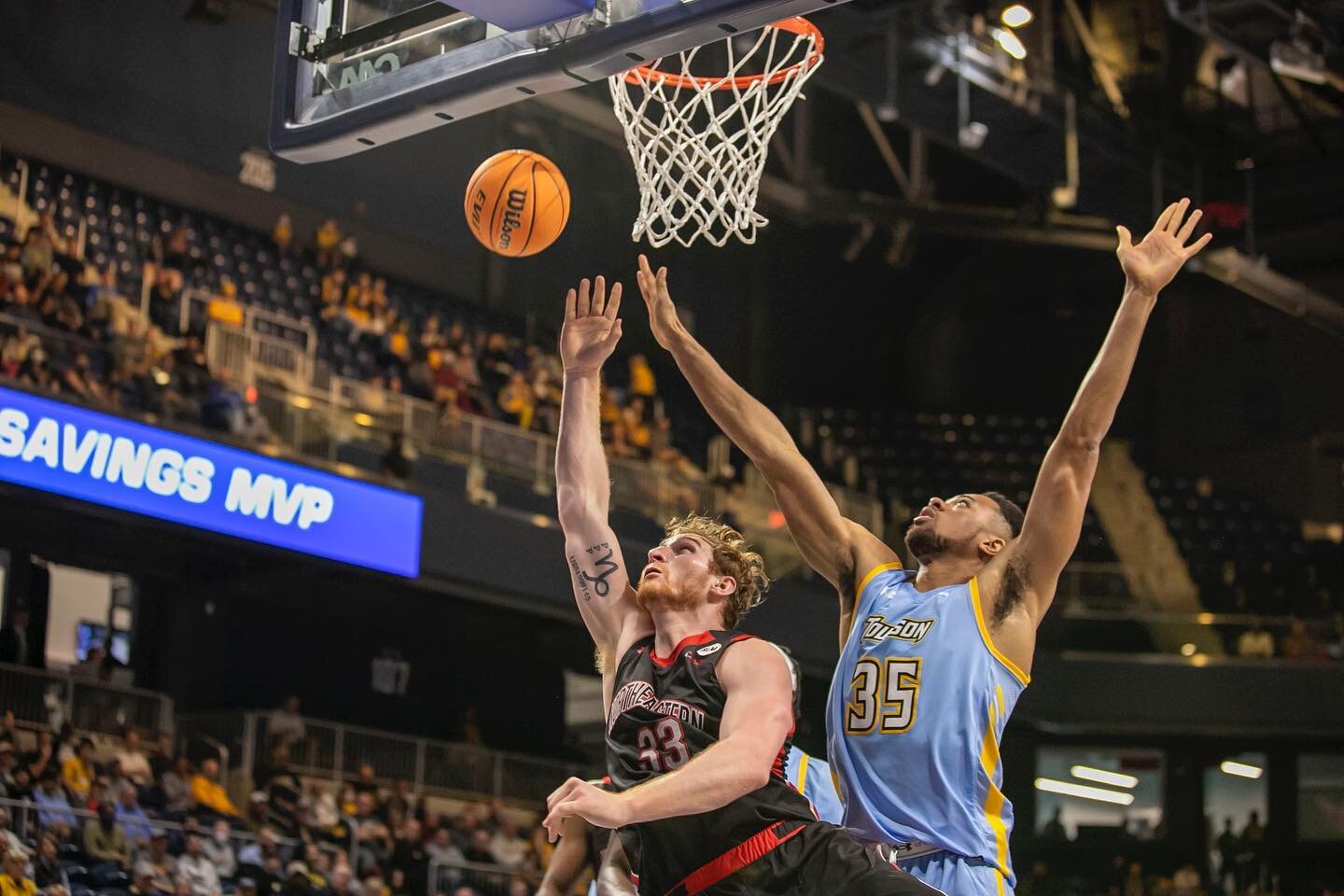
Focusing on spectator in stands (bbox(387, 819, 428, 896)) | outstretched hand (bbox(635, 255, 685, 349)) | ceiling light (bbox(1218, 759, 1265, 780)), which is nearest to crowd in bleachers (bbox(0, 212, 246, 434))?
spectator in stands (bbox(387, 819, 428, 896))

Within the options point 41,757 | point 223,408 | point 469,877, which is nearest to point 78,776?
point 41,757

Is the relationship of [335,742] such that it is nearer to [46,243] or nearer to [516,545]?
[516,545]

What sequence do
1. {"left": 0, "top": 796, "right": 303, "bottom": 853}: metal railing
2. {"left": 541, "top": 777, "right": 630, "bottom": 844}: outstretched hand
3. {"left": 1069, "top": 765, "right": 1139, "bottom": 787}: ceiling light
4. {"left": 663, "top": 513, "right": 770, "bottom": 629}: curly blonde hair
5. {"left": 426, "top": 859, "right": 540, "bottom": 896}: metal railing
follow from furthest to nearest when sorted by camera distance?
{"left": 1069, "top": 765, "right": 1139, "bottom": 787}: ceiling light < {"left": 426, "top": 859, "right": 540, "bottom": 896}: metal railing < {"left": 0, "top": 796, "right": 303, "bottom": 853}: metal railing < {"left": 663, "top": 513, "right": 770, "bottom": 629}: curly blonde hair < {"left": 541, "top": 777, "right": 630, "bottom": 844}: outstretched hand

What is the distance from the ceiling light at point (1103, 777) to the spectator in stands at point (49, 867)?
14.3 meters

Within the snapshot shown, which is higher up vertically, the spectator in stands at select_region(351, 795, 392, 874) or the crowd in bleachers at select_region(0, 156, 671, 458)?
the crowd in bleachers at select_region(0, 156, 671, 458)

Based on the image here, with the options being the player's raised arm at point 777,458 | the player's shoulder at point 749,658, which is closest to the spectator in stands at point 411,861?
the player's raised arm at point 777,458

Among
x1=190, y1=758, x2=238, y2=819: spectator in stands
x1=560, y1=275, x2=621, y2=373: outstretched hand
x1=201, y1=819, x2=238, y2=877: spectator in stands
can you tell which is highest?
x1=560, y1=275, x2=621, y2=373: outstretched hand

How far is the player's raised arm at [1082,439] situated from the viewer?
5012 mm

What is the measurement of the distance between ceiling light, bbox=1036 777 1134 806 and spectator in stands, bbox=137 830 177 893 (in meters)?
13.0

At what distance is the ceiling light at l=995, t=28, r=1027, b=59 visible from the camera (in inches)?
694

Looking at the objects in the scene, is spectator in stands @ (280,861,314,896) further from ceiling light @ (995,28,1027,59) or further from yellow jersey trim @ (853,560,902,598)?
ceiling light @ (995,28,1027,59)

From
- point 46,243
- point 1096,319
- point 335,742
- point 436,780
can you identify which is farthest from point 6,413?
point 1096,319

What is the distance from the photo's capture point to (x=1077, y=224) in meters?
23.6

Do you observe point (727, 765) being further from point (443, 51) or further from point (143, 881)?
point (143, 881)
